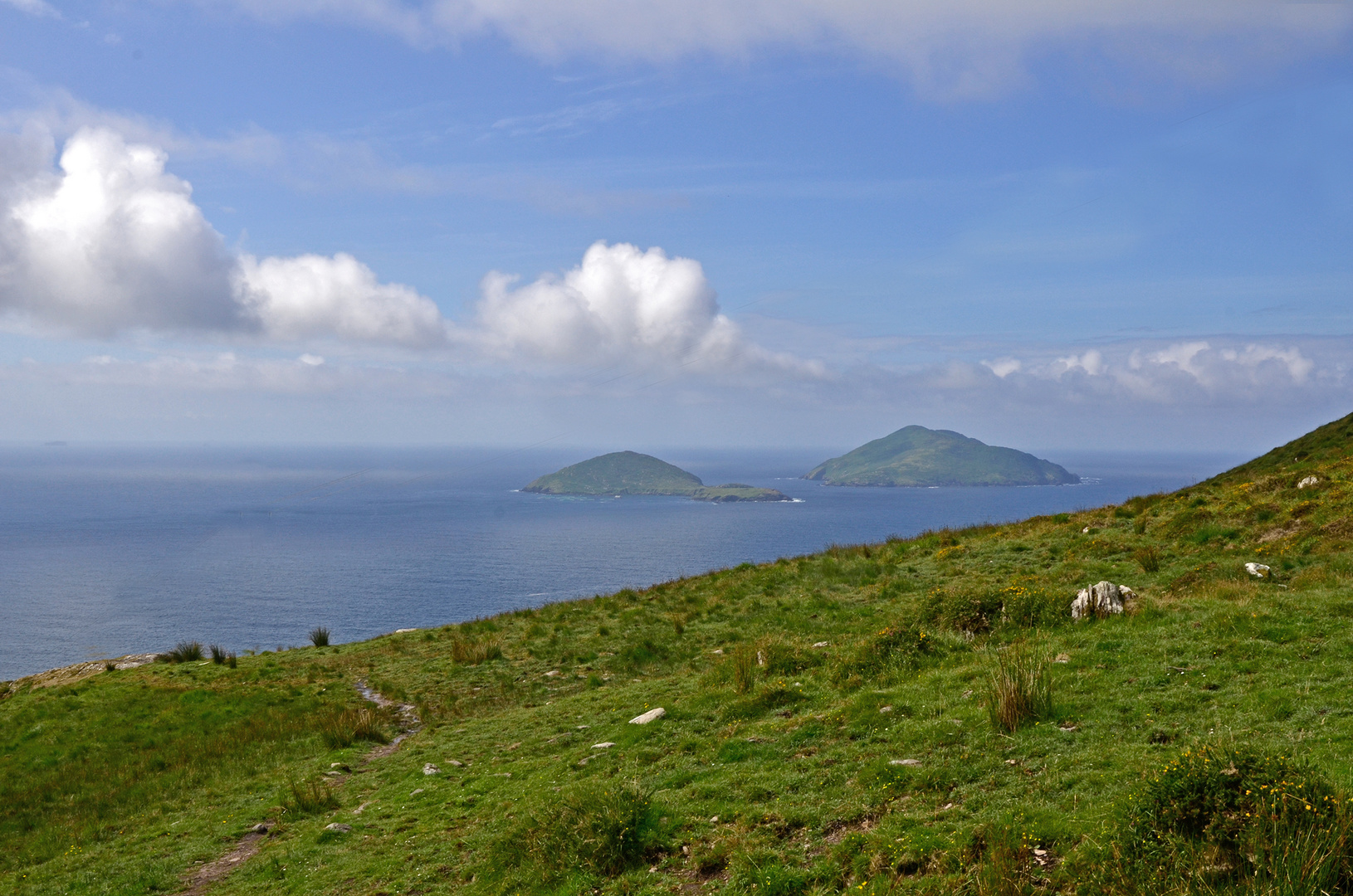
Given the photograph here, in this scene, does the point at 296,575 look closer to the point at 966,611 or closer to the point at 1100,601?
the point at 966,611

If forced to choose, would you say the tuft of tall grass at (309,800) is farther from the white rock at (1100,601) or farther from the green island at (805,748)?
the white rock at (1100,601)

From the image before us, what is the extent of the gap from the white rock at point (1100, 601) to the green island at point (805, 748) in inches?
13.4

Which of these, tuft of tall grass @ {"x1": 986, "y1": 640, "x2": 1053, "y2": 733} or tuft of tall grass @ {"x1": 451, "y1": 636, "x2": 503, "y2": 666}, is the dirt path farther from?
tuft of tall grass @ {"x1": 986, "y1": 640, "x2": 1053, "y2": 733}

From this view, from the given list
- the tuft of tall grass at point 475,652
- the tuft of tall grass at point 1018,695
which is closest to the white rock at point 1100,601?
the tuft of tall grass at point 1018,695

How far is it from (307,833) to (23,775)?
513 inches

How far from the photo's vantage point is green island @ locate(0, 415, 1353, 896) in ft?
25.7

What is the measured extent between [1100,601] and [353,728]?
20.1m

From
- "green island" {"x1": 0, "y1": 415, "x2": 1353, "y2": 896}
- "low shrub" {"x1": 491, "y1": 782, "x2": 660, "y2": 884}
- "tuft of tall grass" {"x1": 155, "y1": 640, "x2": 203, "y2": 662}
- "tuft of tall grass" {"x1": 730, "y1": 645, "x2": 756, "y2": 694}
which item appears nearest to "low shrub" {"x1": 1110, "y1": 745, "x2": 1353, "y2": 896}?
"green island" {"x1": 0, "y1": 415, "x2": 1353, "y2": 896}

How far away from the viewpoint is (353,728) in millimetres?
21141

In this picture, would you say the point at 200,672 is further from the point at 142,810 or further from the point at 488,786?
the point at 488,786

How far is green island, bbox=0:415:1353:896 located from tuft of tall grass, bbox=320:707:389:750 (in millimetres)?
109

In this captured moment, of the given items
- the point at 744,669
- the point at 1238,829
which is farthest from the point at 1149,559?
the point at 1238,829

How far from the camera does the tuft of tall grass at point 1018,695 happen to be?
11.0 m

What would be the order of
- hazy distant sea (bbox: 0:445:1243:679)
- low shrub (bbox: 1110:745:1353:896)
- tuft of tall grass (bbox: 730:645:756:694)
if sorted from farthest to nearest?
1. hazy distant sea (bbox: 0:445:1243:679)
2. tuft of tall grass (bbox: 730:645:756:694)
3. low shrub (bbox: 1110:745:1353:896)
